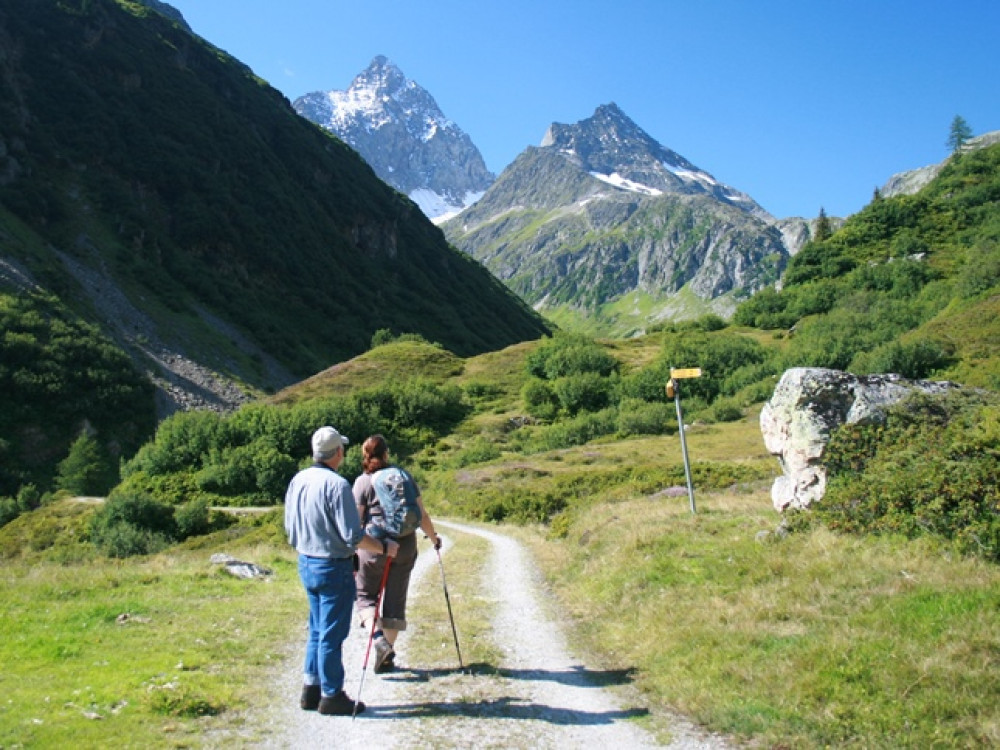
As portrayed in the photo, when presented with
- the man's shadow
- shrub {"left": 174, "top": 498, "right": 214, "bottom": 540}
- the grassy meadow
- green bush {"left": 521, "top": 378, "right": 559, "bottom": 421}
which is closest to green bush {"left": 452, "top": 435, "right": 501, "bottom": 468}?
green bush {"left": 521, "top": 378, "right": 559, "bottom": 421}

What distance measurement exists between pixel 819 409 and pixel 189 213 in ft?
432

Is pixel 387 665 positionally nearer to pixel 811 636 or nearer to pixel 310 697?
pixel 310 697

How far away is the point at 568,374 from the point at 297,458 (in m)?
32.3

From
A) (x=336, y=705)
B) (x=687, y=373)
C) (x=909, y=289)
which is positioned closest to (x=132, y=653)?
(x=336, y=705)

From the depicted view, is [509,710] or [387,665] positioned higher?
[387,665]

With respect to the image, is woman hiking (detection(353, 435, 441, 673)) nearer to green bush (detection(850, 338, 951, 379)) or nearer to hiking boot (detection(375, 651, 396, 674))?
hiking boot (detection(375, 651, 396, 674))

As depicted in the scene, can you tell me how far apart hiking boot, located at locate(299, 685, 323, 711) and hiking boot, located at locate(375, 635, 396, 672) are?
1.17 meters

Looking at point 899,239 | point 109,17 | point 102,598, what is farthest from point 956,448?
point 109,17

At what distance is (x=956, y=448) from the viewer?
32.5ft

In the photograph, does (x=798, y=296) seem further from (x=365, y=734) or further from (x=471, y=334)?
(x=365, y=734)

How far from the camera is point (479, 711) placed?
6.51 m

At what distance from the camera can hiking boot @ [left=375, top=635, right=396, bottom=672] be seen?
7.66 m

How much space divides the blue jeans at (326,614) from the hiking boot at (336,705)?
8 cm

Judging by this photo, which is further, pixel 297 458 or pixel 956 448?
pixel 297 458
